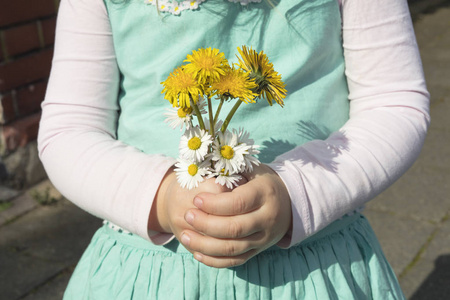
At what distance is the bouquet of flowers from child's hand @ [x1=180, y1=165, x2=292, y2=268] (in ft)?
0.10

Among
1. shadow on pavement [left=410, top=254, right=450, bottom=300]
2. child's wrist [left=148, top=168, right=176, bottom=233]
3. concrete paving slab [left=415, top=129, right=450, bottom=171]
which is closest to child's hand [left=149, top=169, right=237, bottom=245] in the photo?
child's wrist [left=148, top=168, right=176, bottom=233]

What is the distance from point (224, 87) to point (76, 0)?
54 centimetres

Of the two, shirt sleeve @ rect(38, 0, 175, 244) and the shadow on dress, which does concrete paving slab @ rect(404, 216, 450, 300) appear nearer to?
the shadow on dress

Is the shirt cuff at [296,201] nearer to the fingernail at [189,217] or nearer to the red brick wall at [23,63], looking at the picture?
the fingernail at [189,217]

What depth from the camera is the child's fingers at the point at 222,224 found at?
3.07 feet

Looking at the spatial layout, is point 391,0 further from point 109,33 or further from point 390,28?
point 109,33

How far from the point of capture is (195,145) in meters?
0.88

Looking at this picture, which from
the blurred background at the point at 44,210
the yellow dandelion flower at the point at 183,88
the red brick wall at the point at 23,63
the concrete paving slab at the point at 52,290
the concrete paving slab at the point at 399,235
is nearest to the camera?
the yellow dandelion flower at the point at 183,88

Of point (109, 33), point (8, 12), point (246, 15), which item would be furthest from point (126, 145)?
point (8, 12)

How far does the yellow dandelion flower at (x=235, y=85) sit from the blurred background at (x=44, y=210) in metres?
2.05

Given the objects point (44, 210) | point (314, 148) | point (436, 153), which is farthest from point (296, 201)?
point (436, 153)

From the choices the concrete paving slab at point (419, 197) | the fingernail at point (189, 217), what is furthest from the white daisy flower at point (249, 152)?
the concrete paving slab at point (419, 197)

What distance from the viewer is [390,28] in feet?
3.96

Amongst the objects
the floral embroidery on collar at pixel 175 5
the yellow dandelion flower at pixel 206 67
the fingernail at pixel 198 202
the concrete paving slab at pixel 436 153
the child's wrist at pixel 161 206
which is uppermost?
the yellow dandelion flower at pixel 206 67
